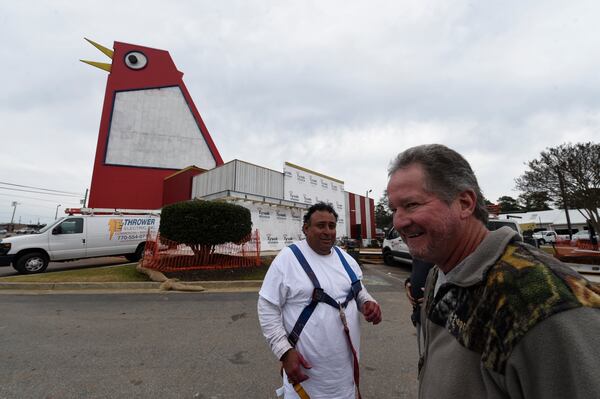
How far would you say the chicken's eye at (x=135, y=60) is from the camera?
908 inches

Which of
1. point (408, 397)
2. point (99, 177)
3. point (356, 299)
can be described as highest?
point (99, 177)

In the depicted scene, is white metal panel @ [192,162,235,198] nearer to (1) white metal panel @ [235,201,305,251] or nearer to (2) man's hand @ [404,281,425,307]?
(1) white metal panel @ [235,201,305,251]

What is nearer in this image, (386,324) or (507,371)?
(507,371)

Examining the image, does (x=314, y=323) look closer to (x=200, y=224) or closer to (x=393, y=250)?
(x=200, y=224)

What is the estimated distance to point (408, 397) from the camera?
278 centimetres

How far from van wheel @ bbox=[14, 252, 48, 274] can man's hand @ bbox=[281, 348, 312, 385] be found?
11.8 metres

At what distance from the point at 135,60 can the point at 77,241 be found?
19.1m

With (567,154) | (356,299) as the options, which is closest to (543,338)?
(356,299)

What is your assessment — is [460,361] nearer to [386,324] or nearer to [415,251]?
[415,251]

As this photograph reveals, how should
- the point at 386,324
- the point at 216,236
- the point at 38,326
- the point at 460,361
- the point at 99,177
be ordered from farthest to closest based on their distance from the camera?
the point at 99,177, the point at 216,236, the point at 386,324, the point at 38,326, the point at 460,361

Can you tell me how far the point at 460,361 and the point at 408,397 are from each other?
247 cm

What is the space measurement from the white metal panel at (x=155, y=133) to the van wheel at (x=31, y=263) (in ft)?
43.0

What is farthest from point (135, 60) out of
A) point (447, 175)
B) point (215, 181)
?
point (447, 175)

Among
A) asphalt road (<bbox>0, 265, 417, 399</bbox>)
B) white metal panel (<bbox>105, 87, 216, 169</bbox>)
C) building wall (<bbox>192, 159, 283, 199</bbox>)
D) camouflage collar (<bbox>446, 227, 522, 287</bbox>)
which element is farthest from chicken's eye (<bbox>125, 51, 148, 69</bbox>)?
camouflage collar (<bbox>446, 227, 522, 287</bbox>)
